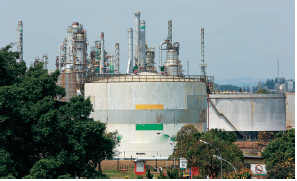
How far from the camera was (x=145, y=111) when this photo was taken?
59562mm

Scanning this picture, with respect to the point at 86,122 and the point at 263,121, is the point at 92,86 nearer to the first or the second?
the point at 86,122

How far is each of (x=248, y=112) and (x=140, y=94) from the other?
4277cm

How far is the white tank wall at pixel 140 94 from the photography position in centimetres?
6003

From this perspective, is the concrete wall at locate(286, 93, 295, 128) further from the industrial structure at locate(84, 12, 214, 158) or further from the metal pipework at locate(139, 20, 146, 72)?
the industrial structure at locate(84, 12, 214, 158)

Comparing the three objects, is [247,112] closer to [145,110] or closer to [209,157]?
[145,110]

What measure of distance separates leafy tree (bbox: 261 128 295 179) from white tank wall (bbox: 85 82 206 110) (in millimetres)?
15107

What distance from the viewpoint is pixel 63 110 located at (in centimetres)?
3588

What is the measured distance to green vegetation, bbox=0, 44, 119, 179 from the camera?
3234 cm

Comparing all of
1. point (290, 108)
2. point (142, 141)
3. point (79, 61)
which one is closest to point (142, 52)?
point (79, 61)

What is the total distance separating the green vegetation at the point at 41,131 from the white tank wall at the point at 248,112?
2383 inches

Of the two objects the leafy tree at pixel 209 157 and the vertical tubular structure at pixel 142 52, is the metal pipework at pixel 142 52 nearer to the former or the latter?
the vertical tubular structure at pixel 142 52

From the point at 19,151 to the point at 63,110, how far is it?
4.96 meters

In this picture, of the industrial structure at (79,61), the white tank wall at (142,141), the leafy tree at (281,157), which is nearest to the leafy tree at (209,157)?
the leafy tree at (281,157)

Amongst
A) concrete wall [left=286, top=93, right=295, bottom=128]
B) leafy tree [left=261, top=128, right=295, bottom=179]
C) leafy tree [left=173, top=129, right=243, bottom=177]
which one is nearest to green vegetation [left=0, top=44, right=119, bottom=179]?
leafy tree [left=173, top=129, right=243, bottom=177]
